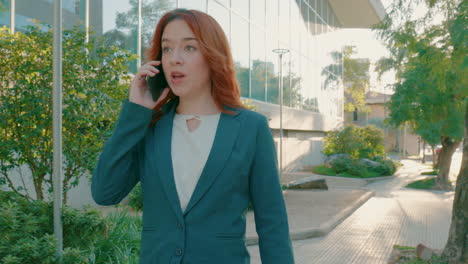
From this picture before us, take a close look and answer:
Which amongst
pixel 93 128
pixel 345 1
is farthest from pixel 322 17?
pixel 93 128

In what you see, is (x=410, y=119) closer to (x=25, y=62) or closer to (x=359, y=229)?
(x=359, y=229)

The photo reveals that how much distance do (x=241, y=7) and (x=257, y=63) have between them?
2.68m

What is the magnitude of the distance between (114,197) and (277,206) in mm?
616

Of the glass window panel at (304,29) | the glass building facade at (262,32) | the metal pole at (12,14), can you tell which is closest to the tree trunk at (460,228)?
the glass building facade at (262,32)

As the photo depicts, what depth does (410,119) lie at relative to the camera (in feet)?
65.3

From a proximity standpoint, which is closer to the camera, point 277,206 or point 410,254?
point 277,206

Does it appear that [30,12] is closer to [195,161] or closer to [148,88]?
[148,88]

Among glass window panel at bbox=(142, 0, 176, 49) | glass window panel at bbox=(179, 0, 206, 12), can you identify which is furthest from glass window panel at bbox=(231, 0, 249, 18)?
glass window panel at bbox=(142, 0, 176, 49)

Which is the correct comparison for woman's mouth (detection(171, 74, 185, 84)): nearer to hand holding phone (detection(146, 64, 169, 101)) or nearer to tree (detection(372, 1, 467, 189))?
hand holding phone (detection(146, 64, 169, 101))

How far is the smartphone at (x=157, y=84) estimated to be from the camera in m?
1.85

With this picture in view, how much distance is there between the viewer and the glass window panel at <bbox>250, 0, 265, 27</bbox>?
20.4 m

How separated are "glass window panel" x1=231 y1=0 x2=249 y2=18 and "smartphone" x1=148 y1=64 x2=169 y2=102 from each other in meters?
16.9

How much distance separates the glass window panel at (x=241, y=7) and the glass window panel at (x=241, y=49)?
0.95 ft

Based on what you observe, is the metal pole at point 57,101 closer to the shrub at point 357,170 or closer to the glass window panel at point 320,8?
the shrub at point 357,170
